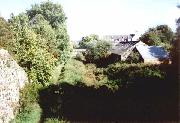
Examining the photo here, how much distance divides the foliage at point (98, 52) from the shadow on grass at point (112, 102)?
101 feet

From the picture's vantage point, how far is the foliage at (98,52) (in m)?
57.7

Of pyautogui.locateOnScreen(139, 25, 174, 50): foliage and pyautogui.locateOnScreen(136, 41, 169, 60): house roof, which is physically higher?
pyautogui.locateOnScreen(139, 25, 174, 50): foliage

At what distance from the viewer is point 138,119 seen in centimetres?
1988

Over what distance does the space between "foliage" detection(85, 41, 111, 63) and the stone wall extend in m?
36.7

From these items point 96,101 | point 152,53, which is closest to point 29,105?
point 96,101

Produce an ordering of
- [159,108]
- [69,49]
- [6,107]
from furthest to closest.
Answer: [69,49]
[159,108]
[6,107]

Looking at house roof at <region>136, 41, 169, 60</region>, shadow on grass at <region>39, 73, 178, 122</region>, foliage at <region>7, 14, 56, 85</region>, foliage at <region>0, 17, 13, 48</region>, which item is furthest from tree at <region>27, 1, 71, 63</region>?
shadow on grass at <region>39, 73, 178, 122</region>

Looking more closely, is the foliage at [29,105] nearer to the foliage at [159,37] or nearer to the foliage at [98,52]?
the foliage at [98,52]

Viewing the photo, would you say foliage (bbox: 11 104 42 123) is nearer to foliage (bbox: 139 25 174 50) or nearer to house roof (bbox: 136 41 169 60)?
house roof (bbox: 136 41 169 60)

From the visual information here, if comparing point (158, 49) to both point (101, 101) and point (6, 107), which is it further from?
point (6, 107)

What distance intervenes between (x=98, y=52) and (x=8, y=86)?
133 ft

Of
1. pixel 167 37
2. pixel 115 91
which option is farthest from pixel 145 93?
pixel 167 37

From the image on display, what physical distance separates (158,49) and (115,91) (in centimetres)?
3084

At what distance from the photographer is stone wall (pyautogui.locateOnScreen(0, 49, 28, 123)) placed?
16797mm
